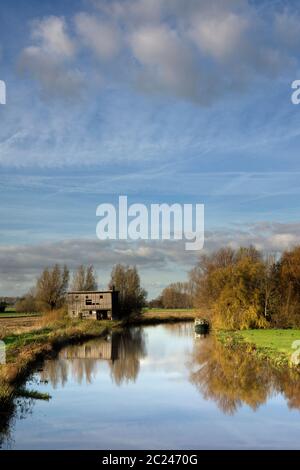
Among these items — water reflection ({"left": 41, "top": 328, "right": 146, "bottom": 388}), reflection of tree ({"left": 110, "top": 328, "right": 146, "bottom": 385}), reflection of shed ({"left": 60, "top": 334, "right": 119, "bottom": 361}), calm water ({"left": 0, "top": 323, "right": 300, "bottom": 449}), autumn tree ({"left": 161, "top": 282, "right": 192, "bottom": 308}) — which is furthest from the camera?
autumn tree ({"left": 161, "top": 282, "right": 192, "bottom": 308})

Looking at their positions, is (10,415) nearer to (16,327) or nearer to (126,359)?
(126,359)

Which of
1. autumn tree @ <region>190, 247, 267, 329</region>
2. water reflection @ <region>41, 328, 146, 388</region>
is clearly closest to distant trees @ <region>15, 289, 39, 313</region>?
autumn tree @ <region>190, 247, 267, 329</region>

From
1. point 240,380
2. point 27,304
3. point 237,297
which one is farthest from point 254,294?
point 27,304

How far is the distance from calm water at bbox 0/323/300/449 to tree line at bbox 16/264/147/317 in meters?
43.7

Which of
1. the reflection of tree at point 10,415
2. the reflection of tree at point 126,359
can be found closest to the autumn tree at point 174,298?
the reflection of tree at point 126,359

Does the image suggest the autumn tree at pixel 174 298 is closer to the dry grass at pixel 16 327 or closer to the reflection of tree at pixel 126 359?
the dry grass at pixel 16 327

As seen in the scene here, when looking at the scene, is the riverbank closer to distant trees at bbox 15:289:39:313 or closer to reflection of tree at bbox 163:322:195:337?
reflection of tree at bbox 163:322:195:337

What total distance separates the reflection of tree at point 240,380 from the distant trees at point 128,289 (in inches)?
1653

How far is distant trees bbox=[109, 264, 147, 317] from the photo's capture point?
72188 mm

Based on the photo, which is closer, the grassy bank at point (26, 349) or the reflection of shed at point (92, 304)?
the grassy bank at point (26, 349)

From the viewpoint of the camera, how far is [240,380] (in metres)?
21.6

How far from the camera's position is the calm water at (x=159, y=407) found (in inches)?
523
